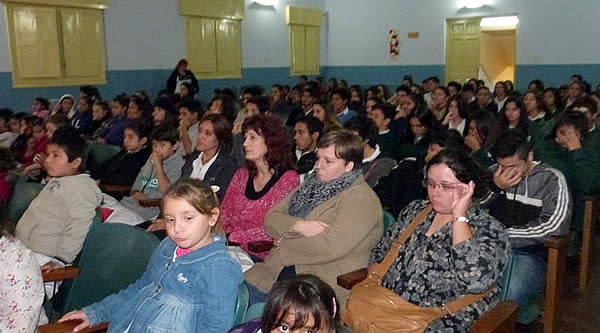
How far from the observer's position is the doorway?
11.6 m

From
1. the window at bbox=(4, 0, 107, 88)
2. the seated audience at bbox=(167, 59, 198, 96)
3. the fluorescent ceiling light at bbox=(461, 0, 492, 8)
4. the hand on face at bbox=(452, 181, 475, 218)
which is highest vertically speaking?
the fluorescent ceiling light at bbox=(461, 0, 492, 8)

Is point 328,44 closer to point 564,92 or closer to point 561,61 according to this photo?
point 561,61

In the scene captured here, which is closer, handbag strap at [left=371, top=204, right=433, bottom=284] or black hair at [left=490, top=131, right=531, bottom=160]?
handbag strap at [left=371, top=204, right=433, bottom=284]

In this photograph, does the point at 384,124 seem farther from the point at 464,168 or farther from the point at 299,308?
the point at 299,308

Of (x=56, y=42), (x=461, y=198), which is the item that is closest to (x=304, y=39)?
(x=56, y=42)

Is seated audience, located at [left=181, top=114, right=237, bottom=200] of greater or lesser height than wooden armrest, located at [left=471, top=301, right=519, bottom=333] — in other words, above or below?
above

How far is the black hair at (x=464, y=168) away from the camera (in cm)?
199

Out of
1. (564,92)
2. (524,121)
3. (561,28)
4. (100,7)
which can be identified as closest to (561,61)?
(561,28)

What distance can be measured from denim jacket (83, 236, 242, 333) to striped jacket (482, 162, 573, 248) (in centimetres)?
149

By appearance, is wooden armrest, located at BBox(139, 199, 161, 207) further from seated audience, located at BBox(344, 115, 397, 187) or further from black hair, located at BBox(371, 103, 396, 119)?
black hair, located at BBox(371, 103, 396, 119)

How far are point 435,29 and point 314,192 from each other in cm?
1047

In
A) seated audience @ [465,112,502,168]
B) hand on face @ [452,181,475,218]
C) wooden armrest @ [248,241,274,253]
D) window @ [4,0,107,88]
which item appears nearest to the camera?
hand on face @ [452,181,475,218]

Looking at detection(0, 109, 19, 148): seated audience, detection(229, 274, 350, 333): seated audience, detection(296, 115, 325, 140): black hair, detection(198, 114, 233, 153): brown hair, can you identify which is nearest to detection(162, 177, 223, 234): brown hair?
detection(229, 274, 350, 333): seated audience

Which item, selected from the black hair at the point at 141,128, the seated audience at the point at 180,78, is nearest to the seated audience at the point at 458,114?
the black hair at the point at 141,128
